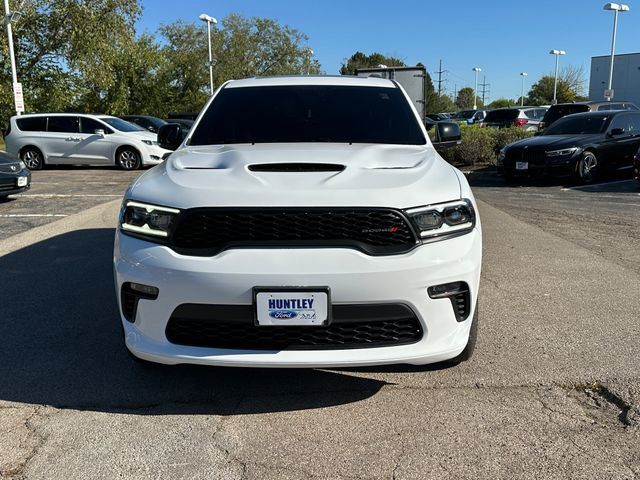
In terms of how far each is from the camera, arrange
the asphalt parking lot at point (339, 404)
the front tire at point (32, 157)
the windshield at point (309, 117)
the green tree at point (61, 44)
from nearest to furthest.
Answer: the asphalt parking lot at point (339, 404), the windshield at point (309, 117), the front tire at point (32, 157), the green tree at point (61, 44)

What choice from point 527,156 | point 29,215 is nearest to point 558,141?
point 527,156

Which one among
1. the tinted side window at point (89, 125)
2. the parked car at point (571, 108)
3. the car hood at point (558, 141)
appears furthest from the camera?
the parked car at point (571, 108)

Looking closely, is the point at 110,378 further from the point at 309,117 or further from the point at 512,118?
the point at 512,118

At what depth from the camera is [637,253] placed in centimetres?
642

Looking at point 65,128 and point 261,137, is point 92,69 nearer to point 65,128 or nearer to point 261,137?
point 65,128

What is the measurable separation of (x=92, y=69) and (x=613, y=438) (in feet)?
91.3

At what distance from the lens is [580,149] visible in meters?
12.4

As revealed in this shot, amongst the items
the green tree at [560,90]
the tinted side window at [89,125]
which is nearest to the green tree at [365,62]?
the green tree at [560,90]

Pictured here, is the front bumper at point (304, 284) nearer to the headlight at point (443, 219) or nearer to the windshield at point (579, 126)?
the headlight at point (443, 219)

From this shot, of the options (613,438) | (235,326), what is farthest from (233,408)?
(613,438)

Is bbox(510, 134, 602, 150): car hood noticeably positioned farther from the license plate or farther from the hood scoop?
the license plate

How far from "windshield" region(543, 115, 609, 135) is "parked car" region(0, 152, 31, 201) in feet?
36.8

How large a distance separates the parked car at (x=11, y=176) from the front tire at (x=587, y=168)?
10941 mm

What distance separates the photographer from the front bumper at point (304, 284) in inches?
105
